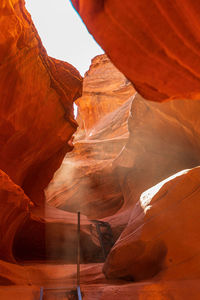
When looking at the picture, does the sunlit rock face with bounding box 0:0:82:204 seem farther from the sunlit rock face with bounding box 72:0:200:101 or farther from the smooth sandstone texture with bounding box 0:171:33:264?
the sunlit rock face with bounding box 72:0:200:101

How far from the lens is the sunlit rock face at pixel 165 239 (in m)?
5.55

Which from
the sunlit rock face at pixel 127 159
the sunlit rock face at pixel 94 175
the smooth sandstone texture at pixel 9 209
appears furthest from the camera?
the sunlit rock face at pixel 94 175

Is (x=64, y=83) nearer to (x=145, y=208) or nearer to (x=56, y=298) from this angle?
(x=145, y=208)

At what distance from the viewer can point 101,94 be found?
26.6m

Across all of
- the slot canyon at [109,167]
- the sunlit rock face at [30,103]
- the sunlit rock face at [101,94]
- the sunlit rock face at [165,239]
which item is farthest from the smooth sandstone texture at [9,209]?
the sunlit rock face at [101,94]

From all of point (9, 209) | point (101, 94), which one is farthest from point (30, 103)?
point (101, 94)

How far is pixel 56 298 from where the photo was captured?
462 cm

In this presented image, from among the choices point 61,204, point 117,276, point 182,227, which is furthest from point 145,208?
point 61,204

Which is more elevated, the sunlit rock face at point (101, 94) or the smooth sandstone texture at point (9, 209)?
the smooth sandstone texture at point (9, 209)

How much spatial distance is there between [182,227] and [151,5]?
488cm

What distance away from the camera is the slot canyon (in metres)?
2.54

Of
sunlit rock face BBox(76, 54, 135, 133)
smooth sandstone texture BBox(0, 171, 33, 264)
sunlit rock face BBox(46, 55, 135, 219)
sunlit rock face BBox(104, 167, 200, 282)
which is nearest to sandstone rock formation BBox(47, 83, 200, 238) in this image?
sunlit rock face BBox(46, 55, 135, 219)

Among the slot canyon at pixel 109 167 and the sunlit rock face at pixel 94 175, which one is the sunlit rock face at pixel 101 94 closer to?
the sunlit rock face at pixel 94 175

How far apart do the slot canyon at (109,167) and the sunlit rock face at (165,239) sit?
0.07 ft
